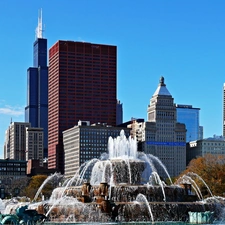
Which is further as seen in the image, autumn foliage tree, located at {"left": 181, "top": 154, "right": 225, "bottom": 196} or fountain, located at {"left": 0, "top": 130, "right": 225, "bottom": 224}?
autumn foliage tree, located at {"left": 181, "top": 154, "right": 225, "bottom": 196}

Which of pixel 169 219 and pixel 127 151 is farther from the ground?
pixel 127 151

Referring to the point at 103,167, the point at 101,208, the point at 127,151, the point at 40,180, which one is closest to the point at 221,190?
the point at 127,151

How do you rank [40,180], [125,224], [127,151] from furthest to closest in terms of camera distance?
[40,180] < [127,151] < [125,224]

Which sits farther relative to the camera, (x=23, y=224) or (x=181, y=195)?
(x=181, y=195)

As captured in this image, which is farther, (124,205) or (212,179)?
(212,179)

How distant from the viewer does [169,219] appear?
53.3 metres

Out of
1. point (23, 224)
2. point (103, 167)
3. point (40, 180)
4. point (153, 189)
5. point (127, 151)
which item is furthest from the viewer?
point (40, 180)

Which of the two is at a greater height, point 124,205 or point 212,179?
point 124,205

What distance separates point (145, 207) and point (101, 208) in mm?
3687

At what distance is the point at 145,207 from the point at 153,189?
13.9 ft

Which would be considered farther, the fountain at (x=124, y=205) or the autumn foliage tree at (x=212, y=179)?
the autumn foliage tree at (x=212, y=179)

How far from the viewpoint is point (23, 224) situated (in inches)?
1797

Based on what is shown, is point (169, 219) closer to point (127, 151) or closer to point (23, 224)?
point (23, 224)

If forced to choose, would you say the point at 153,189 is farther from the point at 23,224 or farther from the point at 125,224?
the point at 23,224
